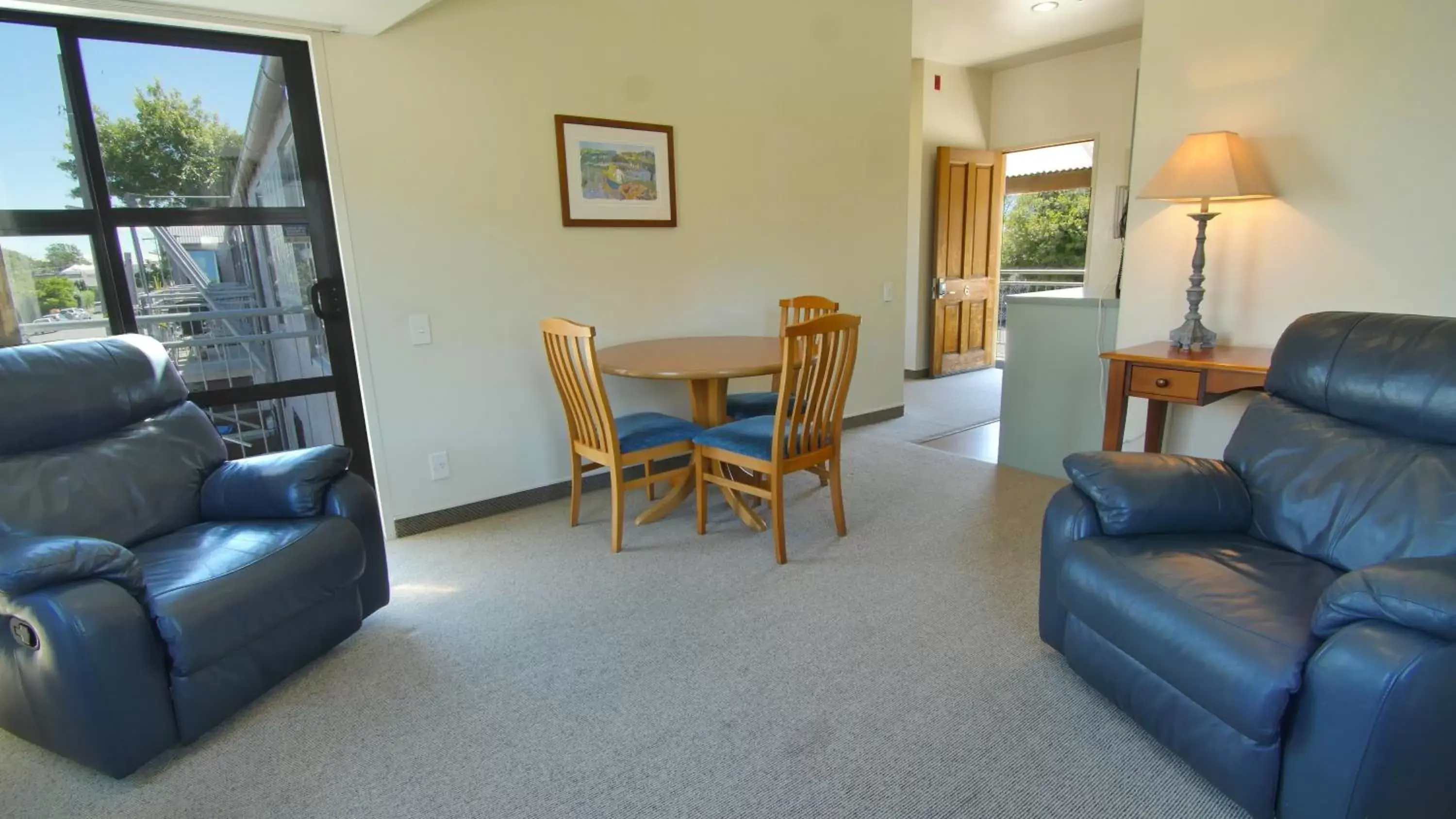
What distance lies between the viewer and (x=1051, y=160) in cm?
684

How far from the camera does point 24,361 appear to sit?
2098 millimetres

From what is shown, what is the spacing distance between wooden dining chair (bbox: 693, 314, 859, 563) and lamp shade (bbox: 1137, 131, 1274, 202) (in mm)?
1345

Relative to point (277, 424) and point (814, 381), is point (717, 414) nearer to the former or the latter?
point (814, 381)

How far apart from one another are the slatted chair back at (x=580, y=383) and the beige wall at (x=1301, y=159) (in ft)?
8.42

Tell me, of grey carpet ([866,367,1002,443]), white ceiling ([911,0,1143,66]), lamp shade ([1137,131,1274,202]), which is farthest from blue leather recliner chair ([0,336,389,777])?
white ceiling ([911,0,1143,66])

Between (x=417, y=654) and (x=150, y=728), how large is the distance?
67 centimetres

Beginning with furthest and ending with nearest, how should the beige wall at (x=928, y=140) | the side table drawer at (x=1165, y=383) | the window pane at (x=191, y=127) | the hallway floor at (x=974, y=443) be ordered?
the beige wall at (x=928, y=140)
the hallway floor at (x=974, y=443)
the side table drawer at (x=1165, y=383)
the window pane at (x=191, y=127)

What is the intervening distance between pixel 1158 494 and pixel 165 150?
3632 millimetres

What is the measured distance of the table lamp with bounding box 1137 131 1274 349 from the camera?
265 cm

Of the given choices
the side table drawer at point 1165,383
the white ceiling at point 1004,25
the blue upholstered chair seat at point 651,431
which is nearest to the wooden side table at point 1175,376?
the side table drawer at point 1165,383

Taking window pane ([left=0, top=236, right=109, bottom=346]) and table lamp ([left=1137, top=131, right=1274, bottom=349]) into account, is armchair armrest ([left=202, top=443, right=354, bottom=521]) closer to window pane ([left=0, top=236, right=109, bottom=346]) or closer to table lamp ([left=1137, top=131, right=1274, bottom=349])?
window pane ([left=0, top=236, right=109, bottom=346])

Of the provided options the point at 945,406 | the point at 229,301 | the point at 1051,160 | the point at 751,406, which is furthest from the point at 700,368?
the point at 1051,160

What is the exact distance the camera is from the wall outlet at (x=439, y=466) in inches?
126

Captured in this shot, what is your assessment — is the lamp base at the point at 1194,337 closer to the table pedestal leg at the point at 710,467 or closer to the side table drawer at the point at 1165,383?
the side table drawer at the point at 1165,383
